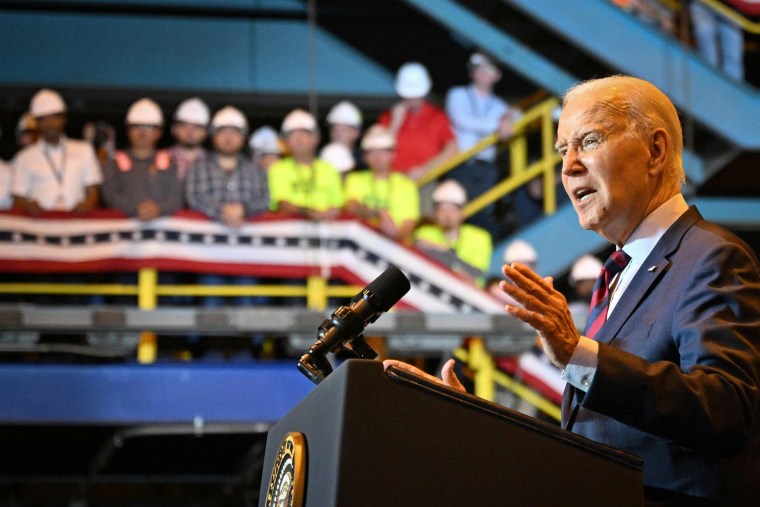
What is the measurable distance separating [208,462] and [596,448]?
327 inches

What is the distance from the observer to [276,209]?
8.47 metres

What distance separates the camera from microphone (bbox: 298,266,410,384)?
2107mm

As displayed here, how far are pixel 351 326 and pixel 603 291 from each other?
0.61 meters

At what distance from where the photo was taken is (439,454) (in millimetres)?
1739

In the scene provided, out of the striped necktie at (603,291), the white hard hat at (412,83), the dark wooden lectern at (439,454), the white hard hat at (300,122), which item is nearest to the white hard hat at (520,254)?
the white hard hat at (412,83)

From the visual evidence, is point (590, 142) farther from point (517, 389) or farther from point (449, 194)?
point (449, 194)

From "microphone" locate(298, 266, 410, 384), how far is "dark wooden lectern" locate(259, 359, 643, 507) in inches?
11.0

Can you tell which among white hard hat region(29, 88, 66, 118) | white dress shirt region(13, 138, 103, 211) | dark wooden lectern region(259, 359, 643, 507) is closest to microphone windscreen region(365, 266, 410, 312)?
dark wooden lectern region(259, 359, 643, 507)

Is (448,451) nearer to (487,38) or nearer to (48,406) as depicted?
(48,406)

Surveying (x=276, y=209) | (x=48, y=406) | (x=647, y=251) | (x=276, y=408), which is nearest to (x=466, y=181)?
(x=276, y=209)

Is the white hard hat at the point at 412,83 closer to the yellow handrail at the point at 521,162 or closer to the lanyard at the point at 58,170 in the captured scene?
the yellow handrail at the point at 521,162

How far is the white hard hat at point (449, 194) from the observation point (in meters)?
9.04

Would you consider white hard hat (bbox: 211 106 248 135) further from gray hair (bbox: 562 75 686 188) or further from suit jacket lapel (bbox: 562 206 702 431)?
suit jacket lapel (bbox: 562 206 702 431)

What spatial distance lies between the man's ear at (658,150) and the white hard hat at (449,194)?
6.77 m
